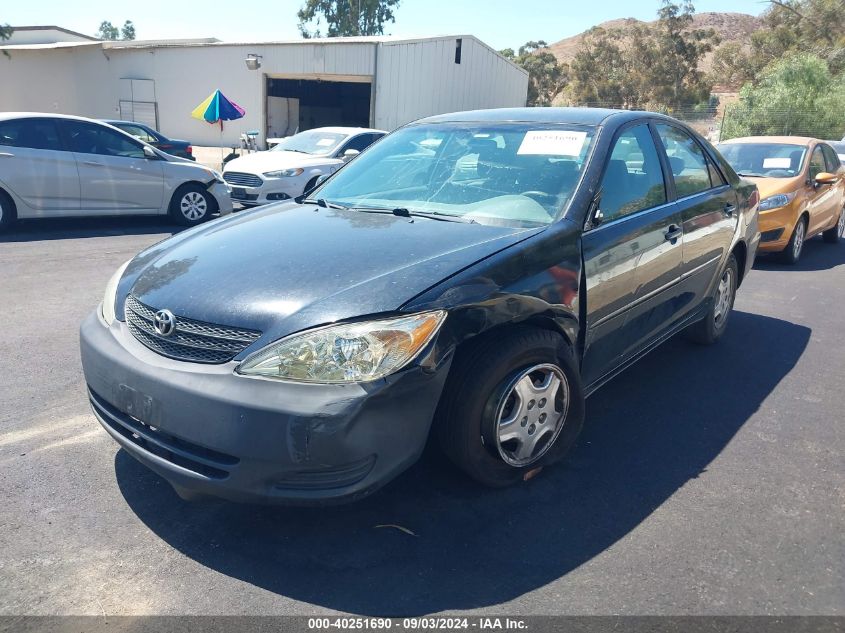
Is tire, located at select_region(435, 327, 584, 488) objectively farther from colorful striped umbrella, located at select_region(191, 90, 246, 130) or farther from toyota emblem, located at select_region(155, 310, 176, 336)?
colorful striped umbrella, located at select_region(191, 90, 246, 130)

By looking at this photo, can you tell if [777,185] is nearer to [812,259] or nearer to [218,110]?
[812,259]

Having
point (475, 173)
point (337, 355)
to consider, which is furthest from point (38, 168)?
point (337, 355)

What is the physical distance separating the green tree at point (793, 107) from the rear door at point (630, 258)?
22.5 metres

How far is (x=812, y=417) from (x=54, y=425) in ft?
13.8

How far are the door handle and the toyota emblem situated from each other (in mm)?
2743

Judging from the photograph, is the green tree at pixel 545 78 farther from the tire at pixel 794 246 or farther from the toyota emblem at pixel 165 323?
the toyota emblem at pixel 165 323

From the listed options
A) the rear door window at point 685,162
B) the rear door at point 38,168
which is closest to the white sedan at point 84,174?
the rear door at point 38,168

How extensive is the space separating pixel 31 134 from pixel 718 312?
328 inches

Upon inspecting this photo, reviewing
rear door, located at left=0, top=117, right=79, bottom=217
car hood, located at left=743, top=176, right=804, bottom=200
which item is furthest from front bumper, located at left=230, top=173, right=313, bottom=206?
car hood, located at left=743, top=176, right=804, bottom=200

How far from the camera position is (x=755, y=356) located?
16.9 ft

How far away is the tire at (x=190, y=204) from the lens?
1020 cm

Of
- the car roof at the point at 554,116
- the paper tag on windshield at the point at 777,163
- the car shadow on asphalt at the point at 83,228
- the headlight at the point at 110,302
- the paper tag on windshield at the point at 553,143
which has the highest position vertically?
the car roof at the point at 554,116

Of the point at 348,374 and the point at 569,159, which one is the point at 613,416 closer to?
the point at 569,159

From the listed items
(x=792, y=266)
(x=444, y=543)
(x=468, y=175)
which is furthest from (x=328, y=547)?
(x=792, y=266)
